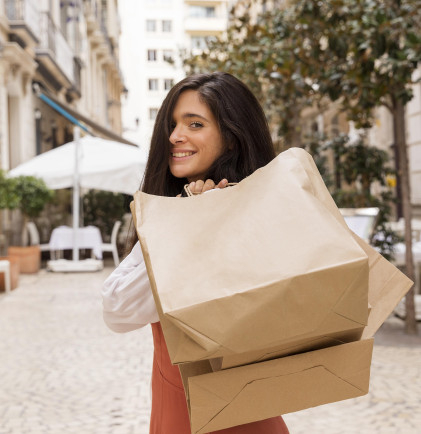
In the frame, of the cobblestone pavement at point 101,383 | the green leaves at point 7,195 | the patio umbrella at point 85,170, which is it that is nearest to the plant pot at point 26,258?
the patio umbrella at point 85,170

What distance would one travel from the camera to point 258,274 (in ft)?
3.73

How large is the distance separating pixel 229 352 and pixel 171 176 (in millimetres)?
775

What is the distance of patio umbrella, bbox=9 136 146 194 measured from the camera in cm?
1211

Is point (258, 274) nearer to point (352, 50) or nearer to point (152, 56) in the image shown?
point (352, 50)

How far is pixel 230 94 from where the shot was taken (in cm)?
169

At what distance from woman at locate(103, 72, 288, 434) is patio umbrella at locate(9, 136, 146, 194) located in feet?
32.8

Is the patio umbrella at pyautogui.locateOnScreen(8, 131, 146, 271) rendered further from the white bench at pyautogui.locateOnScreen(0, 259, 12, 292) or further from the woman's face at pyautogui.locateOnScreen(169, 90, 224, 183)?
the woman's face at pyautogui.locateOnScreen(169, 90, 224, 183)

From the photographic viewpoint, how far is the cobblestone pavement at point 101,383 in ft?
12.5

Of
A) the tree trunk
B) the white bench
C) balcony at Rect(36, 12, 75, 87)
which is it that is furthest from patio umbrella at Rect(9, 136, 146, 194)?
the tree trunk

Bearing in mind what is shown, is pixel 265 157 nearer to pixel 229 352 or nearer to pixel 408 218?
pixel 229 352

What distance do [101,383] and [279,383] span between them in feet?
12.1

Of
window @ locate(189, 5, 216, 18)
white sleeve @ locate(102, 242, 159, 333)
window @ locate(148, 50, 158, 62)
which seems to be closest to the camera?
white sleeve @ locate(102, 242, 159, 333)

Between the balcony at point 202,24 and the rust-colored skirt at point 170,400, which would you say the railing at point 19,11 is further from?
the balcony at point 202,24

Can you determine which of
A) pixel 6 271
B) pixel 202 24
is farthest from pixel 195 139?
pixel 202 24
